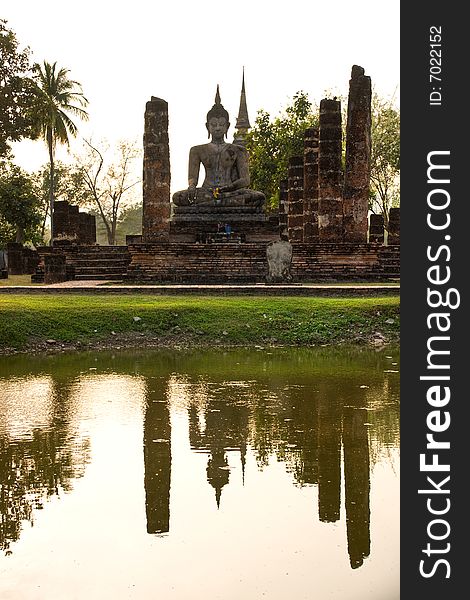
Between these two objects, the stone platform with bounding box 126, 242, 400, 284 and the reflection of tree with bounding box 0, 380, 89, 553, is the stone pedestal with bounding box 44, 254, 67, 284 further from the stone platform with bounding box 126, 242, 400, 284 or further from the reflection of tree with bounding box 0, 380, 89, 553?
the reflection of tree with bounding box 0, 380, 89, 553

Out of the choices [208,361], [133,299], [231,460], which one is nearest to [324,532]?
[231,460]

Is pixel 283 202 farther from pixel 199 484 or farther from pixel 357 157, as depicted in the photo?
pixel 199 484

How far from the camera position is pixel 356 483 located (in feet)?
23.0

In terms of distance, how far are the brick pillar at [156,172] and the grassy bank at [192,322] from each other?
6793 millimetres

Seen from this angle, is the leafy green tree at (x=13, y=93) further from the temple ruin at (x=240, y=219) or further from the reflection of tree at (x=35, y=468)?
the reflection of tree at (x=35, y=468)

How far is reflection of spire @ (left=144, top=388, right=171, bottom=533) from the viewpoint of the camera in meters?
6.29

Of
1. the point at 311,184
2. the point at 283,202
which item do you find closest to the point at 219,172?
the point at 311,184

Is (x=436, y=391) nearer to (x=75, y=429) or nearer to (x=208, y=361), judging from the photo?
(x=75, y=429)

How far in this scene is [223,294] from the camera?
17906 mm

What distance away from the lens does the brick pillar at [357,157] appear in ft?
74.3

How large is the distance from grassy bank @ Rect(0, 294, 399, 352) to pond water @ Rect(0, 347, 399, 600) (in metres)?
2.82

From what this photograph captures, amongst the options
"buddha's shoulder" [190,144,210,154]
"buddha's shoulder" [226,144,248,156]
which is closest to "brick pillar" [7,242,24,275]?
"buddha's shoulder" [190,144,210,154]

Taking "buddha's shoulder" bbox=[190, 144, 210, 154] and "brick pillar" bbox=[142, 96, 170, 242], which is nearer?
"brick pillar" bbox=[142, 96, 170, 242]

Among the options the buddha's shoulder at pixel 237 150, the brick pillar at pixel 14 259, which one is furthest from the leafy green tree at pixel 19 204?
the buddha's shoulder at pixel 237 150
